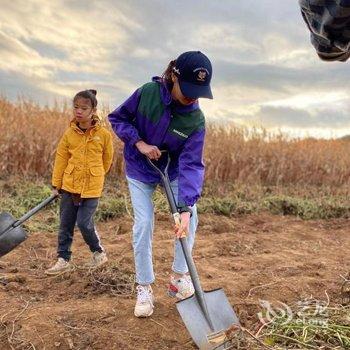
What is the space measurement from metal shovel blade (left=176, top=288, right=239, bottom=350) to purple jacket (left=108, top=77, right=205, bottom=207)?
23.6 inches

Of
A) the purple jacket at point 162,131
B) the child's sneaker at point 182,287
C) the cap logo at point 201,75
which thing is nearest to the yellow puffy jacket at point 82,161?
the purple jacket at point 162,131

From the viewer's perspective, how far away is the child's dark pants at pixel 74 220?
180 inches

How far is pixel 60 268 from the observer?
4668 mm

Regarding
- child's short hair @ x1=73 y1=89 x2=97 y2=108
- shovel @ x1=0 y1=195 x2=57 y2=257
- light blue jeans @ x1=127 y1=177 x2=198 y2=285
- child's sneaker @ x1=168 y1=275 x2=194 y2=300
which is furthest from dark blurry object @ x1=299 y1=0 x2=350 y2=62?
shovel @ x1=0 y1=195 x2=57 y2=257

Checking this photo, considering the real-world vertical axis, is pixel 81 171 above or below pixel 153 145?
below

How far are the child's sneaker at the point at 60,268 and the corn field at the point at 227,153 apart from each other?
3.93 meters

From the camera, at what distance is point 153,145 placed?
3.58 metres

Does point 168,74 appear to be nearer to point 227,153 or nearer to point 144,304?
point 144,304

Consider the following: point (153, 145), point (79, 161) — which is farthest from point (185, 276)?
point (79, 161)

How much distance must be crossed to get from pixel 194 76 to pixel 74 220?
6.43 feet

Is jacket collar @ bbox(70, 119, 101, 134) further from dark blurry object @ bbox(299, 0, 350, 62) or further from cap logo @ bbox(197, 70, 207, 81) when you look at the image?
dark blurry object @ bbox(299, 0, 350, 62)

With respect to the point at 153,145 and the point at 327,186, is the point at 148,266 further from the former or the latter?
the point at 327,186

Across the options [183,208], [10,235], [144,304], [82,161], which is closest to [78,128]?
[82,161]

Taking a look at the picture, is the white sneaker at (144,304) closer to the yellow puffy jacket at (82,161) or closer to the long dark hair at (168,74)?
the yellow puffy jacket at (82,161)
